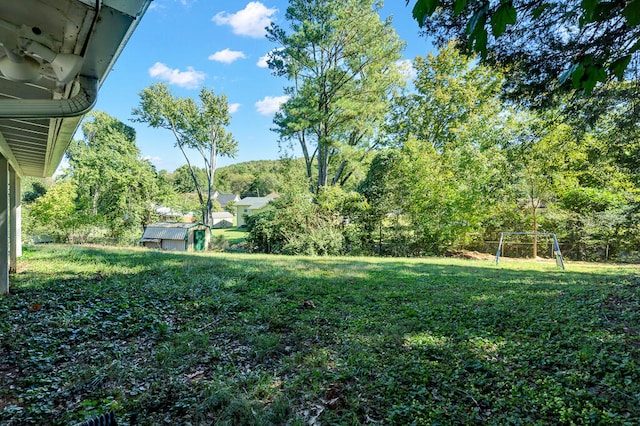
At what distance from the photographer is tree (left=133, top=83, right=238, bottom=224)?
25.2 m

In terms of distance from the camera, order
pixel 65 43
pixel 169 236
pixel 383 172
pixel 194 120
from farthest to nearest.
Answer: pixel 194 120 < pixel 169 236 < pixel 383 172 < pixel 65 43

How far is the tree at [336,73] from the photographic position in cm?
1490

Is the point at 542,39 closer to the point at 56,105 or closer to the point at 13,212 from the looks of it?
the point at 56,105

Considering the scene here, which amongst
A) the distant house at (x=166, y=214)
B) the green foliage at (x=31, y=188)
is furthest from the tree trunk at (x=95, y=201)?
the green foliage at (x=31, y=188)

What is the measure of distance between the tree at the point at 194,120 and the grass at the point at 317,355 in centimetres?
2239

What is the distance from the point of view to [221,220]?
43.8m

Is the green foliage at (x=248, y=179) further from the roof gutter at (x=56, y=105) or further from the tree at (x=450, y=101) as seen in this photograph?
the roof gutter at (x=56, y=105)

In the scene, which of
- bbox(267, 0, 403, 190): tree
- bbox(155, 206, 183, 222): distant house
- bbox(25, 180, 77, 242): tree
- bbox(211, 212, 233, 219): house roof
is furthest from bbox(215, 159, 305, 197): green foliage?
bbox(25, 180, 77, 242): tree

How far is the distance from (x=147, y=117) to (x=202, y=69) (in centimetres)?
601

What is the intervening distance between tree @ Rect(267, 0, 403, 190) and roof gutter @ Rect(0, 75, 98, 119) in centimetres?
1342

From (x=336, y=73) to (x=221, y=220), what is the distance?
106 feet

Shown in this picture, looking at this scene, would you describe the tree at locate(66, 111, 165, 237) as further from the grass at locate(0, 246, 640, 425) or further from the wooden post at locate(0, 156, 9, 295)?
the grass at locate(0, 246, 640, 425)

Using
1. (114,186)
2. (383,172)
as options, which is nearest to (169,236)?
(114,186)

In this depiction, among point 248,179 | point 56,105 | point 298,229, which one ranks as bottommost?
point 298,229
